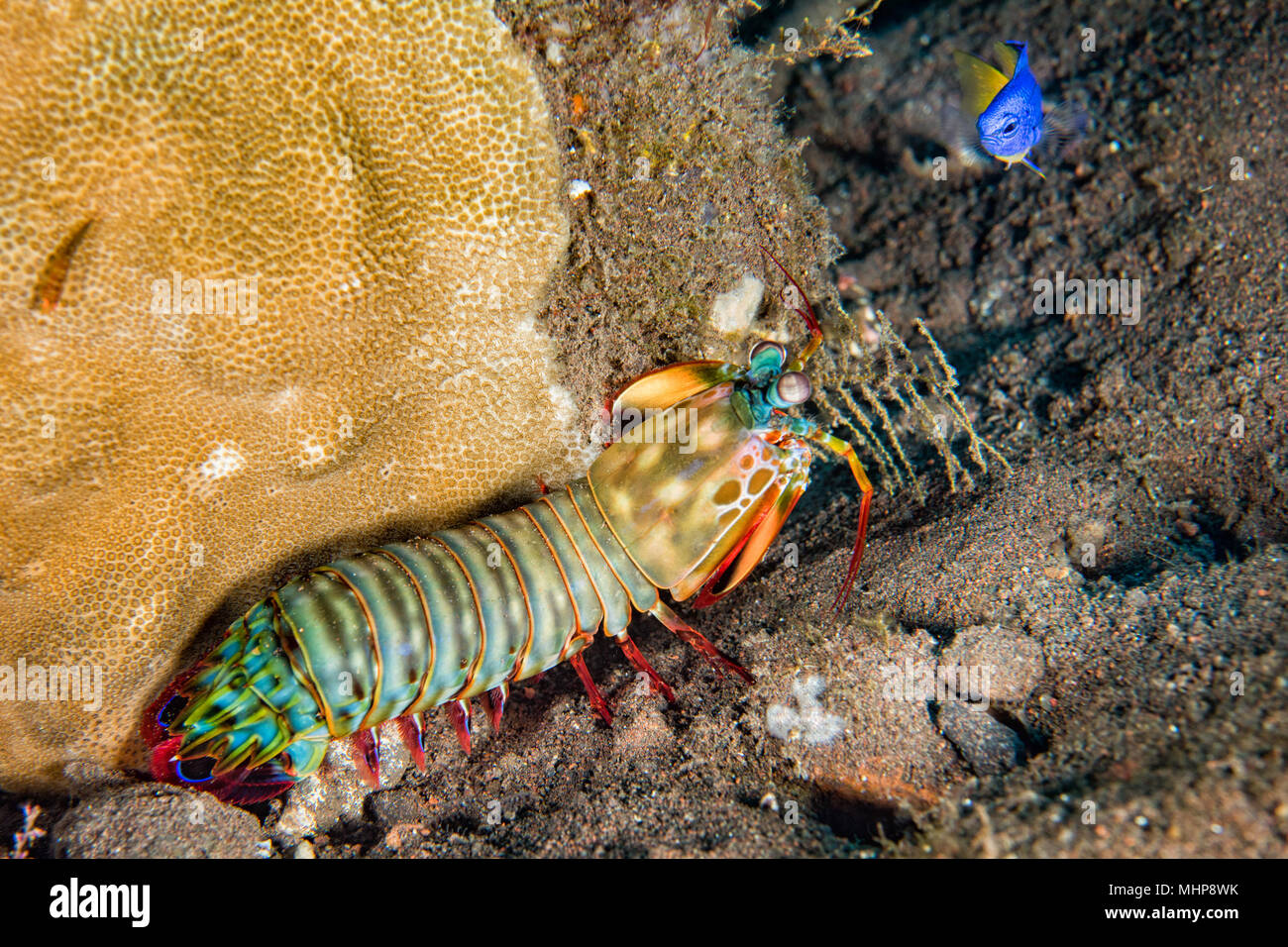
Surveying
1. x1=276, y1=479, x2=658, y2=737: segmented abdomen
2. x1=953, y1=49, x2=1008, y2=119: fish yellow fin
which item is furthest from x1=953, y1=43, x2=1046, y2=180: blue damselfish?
x1=276, y1=479, x2=658, y2=737: segmented abdomen

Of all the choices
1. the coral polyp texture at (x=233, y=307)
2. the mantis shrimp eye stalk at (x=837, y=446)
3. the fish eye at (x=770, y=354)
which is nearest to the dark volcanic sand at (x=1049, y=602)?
the mantis shrimp eye stalk at (x=837, y=446)

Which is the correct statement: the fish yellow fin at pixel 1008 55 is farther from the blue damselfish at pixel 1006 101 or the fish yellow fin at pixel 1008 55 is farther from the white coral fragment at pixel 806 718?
the white coral fragment at pixel 806 718

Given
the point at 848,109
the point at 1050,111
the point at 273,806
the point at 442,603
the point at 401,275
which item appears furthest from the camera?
the point at 848,109

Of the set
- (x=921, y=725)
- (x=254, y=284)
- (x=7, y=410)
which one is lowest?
(x=921, y=725)

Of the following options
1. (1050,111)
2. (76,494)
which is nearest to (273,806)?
(76,494)

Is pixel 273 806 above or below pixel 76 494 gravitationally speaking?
below

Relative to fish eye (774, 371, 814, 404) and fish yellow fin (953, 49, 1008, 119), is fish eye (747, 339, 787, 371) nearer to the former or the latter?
fish eye (774, 371, 814, 404)

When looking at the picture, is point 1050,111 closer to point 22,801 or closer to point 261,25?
point 261,25

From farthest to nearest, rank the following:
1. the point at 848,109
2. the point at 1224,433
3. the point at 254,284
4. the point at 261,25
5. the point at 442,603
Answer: the point at 848,109, the point at 1224,433, the point at 442,603, the point at 254,284, the point at 261,25
